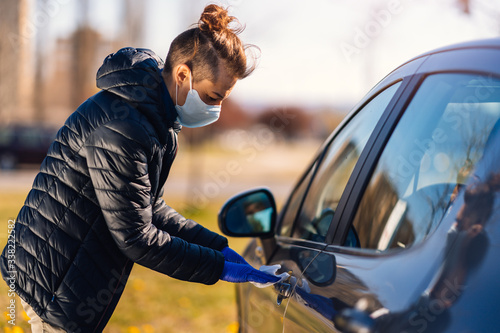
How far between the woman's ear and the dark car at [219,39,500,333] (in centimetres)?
66

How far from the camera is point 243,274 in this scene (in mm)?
2074

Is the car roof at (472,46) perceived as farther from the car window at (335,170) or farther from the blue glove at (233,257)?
the blue glove at (233,257)

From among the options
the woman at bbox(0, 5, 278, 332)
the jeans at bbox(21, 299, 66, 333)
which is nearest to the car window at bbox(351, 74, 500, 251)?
the woman at bbox(0, 5, 278, 332)

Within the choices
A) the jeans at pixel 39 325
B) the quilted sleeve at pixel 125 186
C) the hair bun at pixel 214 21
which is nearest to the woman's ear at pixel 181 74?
the hair bun at pixel 214 21

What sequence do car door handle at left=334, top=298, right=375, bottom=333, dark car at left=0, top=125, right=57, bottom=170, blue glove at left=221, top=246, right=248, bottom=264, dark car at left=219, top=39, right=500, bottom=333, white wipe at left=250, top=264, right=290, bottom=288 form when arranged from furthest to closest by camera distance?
dark car at left=0, top=125, right=57, bottom=170 → blue glove at left=221, top=246, right=248, bottom=264 → white wipe at left=250, top=264, right=290, bottom=288 → car door handle at left=334, top=298, right=375, bottom=333 → dark car at left=219, top=39, right=500, bottom=333

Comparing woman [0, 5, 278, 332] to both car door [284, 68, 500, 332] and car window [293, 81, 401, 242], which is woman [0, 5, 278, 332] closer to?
car window [293, 81, 401, 242]

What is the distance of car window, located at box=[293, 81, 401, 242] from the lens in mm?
1929

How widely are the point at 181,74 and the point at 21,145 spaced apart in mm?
18984

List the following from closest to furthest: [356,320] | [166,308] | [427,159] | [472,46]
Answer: [356,320]
[472,46]
[427,159]
[166,308]

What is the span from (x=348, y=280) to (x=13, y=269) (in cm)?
133

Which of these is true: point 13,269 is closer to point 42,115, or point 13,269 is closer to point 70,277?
point 70,277

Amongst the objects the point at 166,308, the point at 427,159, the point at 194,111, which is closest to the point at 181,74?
the point at 194,111

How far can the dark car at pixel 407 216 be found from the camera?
3.77 feet

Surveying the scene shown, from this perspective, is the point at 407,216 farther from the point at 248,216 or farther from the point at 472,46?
the point at 248,216
